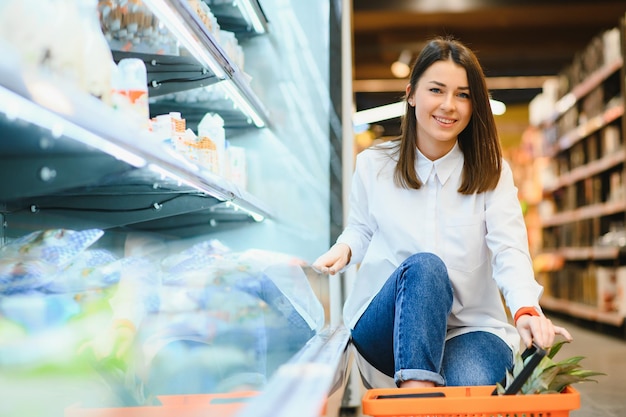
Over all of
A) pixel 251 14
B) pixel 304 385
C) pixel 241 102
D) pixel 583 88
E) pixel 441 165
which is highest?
pixel 583 88

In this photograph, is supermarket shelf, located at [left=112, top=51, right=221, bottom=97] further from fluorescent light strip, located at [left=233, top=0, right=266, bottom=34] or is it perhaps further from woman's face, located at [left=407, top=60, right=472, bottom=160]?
woman's face, located at [left=407, top=60, right=472, bottom=160]

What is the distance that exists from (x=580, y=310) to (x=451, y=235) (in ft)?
20.6

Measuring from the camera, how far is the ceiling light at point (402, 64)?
11857 mm

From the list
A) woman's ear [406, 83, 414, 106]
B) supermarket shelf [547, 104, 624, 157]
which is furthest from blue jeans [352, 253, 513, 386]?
supermarket shelf [547, 104, 624, 157]

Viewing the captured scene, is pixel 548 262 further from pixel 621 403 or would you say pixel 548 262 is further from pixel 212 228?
pixel 212 228

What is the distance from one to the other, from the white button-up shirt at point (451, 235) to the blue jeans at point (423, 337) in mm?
84

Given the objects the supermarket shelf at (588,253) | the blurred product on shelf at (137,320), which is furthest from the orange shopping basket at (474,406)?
the supermarket shelf at (588,253)

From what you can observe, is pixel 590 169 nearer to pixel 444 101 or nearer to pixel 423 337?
pixel 444 101

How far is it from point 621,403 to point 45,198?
8.68 ft

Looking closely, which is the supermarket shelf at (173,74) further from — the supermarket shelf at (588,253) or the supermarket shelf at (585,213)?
the supermarket shelf at (588,253)

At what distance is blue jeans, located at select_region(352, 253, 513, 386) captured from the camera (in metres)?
1.69

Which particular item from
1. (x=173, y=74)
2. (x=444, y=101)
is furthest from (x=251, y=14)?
(x=444, y=101)

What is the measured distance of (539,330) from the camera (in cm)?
152

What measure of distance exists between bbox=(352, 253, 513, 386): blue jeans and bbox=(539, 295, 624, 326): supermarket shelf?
16.3ft
